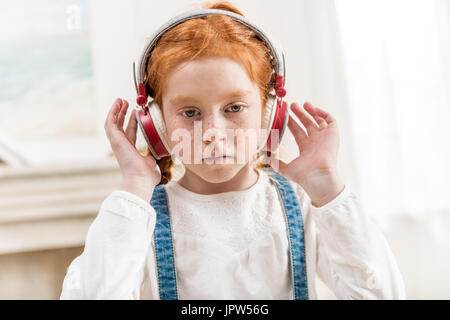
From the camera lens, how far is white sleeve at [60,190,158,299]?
58 cm

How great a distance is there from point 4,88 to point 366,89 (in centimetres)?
95

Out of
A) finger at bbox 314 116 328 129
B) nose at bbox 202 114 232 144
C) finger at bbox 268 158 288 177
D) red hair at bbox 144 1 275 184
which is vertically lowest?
finger at bbox 268 158 288 177

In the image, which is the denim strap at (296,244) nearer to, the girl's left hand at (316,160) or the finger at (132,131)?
the girl's left hand at (316,160)

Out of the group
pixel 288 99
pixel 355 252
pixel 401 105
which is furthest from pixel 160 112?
pixel 401 105

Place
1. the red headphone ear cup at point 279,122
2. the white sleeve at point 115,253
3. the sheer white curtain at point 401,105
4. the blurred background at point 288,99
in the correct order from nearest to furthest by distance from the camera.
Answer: the white sleeve at point 115,253
the red headphone ear cup at point 279,122
the blurred background at point 288,99
the sheer white curtain at point 401,105

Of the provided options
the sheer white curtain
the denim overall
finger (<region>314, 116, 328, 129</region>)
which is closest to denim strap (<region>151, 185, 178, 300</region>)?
the denim overall

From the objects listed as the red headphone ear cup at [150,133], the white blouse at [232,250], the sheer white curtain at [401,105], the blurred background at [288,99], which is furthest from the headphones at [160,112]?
the sheer white curtain at [401,105]

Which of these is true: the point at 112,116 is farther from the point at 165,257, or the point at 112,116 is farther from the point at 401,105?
the point at 401,105

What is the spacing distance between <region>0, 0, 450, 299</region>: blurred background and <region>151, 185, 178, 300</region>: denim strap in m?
0.31

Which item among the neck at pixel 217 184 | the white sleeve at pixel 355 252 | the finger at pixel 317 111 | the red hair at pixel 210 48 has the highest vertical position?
the red hair at pixel 210 48

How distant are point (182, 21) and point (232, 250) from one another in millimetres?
385

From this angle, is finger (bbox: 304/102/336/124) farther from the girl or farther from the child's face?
the child's face

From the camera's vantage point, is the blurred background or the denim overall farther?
the blurred background

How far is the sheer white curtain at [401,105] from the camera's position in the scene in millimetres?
1128
